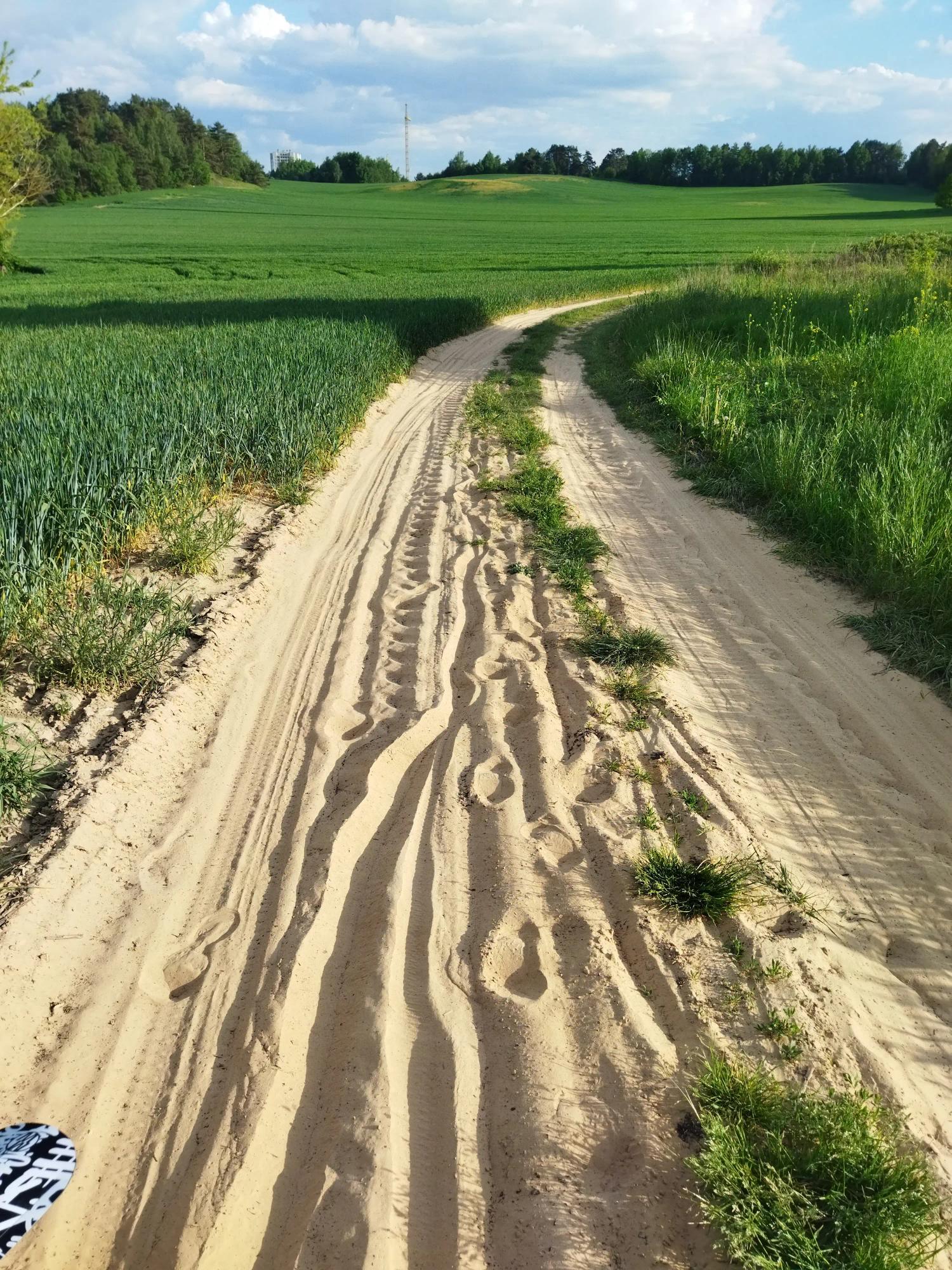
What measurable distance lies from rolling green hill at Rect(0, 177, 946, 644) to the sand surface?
5.64 ft

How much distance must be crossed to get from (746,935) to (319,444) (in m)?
7.09

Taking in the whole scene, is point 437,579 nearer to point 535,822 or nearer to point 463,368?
point 535,822

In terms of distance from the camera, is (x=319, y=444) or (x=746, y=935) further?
(x=319, y=444)

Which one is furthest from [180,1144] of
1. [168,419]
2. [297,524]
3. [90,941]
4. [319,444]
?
[319,444]

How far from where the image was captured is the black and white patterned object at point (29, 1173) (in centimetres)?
187

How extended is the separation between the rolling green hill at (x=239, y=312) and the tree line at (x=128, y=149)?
7640 mm

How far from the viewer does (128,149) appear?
80500mm

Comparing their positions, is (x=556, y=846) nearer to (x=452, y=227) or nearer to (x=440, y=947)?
(x=440, y=947)

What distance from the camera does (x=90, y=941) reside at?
270 centimetres

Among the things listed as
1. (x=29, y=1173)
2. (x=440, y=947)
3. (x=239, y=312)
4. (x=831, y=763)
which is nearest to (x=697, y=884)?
(x=440, y=947)

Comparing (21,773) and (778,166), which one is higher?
(778,166)

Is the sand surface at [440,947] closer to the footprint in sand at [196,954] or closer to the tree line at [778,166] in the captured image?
the footprint in sand at [196,954]

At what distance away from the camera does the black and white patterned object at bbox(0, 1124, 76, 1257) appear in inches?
73.5

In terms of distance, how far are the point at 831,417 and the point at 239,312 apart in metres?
15.8
